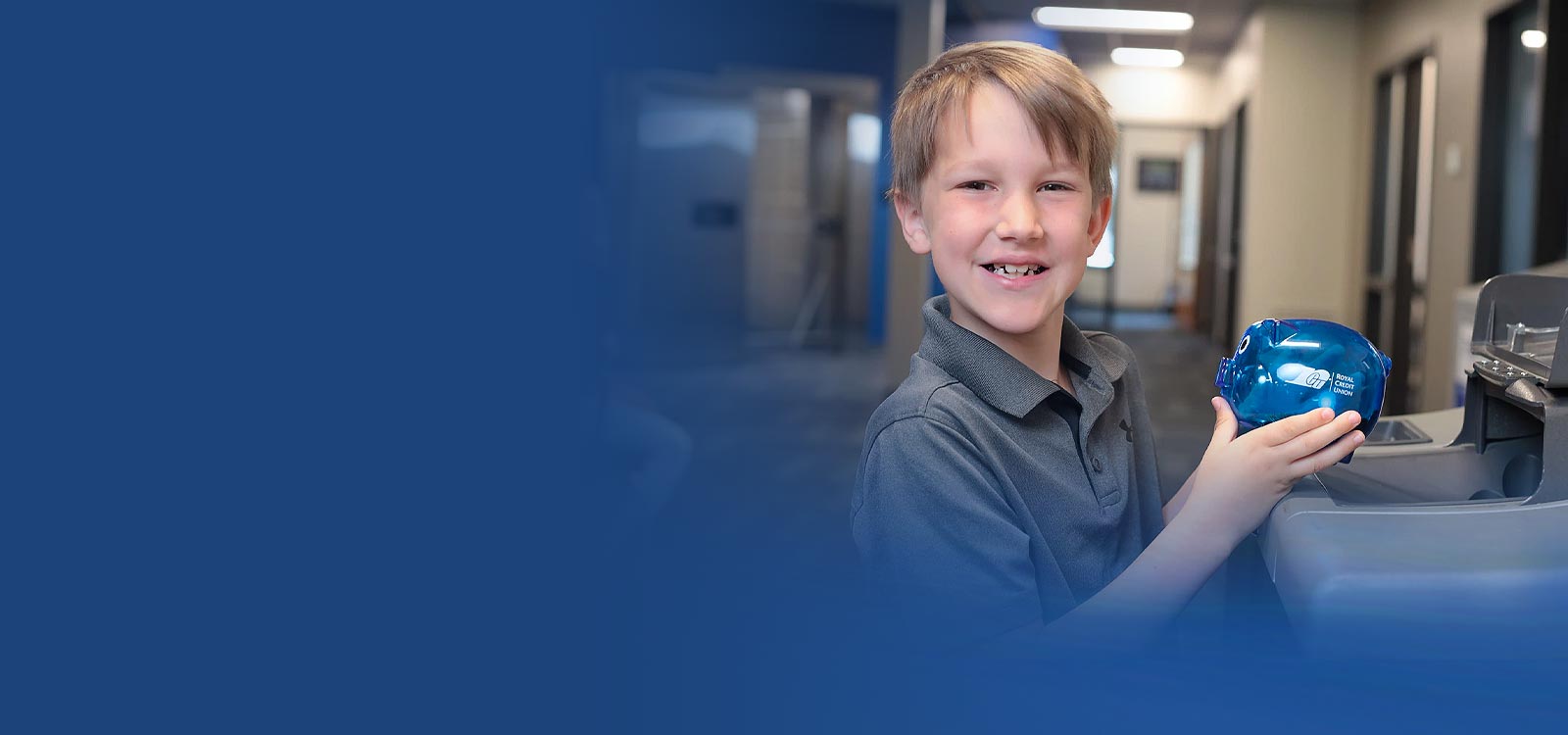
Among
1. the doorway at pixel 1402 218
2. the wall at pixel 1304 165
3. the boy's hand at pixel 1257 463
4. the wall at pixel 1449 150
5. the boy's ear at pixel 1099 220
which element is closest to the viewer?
the boy's hand at pixel 1257 463

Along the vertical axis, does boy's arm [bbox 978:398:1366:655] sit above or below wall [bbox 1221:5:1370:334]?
below

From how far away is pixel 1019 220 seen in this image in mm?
619

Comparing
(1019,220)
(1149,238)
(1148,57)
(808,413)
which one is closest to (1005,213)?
(1019,220)

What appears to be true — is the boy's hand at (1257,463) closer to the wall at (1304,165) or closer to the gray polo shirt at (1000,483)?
the gray polo shirt at (1000,483)

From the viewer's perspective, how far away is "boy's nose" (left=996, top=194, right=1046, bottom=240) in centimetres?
62

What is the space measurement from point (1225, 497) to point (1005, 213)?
0.56ft

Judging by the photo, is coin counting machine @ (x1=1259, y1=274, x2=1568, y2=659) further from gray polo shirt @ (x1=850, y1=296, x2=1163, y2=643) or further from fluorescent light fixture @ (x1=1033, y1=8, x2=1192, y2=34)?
fluorescent light fixture @ (x1=1033, y1=8, x2=1192, y2=34)

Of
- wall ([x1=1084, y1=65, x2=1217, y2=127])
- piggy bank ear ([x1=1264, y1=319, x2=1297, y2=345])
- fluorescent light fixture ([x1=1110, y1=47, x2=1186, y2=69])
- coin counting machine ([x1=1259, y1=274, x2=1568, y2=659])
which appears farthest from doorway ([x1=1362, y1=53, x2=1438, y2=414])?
piggy bank ear ([x1=1264, y1=319, x2=1297, y2=345])

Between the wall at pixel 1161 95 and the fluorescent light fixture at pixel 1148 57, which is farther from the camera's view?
the wall at pixel 1161 95

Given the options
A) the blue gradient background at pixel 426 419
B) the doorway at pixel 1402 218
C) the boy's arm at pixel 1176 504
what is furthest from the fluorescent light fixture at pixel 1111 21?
the blue gradient background at pixel 426 419

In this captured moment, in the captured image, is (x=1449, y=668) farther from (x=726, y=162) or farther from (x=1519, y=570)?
(x=726, y=162)

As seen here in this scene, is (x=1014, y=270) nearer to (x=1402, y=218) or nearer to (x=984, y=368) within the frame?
(x=984, y=368)

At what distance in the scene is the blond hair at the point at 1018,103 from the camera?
630mm

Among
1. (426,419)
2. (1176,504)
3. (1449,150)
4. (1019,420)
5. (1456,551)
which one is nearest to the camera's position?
(426,419)
